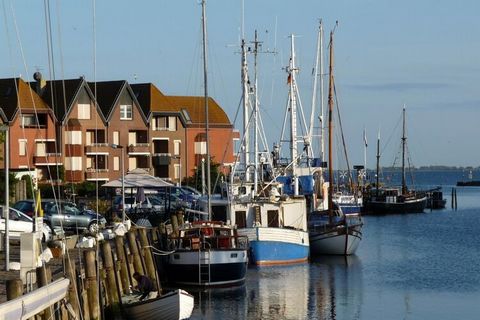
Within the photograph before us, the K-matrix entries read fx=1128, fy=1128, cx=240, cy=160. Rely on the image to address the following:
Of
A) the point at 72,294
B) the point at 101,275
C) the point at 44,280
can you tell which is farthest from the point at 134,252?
the point at 44,280

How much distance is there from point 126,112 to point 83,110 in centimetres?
644

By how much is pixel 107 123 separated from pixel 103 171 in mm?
4733

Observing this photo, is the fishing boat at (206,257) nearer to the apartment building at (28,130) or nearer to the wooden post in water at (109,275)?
the wooden post in water at (109,275)

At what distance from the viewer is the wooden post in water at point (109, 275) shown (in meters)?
35.2

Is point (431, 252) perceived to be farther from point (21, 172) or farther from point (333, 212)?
point (21, 172)

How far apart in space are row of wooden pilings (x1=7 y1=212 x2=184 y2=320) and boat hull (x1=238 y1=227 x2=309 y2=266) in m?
7.18

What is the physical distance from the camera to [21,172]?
8344cm

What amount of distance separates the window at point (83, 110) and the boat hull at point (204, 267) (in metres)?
53.5

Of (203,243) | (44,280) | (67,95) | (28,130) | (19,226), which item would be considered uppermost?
(67,95)

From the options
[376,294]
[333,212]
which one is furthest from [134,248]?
[333,212]

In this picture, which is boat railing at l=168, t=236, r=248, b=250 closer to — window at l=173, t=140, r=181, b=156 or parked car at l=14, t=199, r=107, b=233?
parked car at l=14, t=199, r=107, b=233

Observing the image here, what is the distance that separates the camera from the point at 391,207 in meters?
124

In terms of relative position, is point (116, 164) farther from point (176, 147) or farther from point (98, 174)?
point (176, 147)

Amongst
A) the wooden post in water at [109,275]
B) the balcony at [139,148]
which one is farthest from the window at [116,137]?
the wooden post in water at [109,275]
